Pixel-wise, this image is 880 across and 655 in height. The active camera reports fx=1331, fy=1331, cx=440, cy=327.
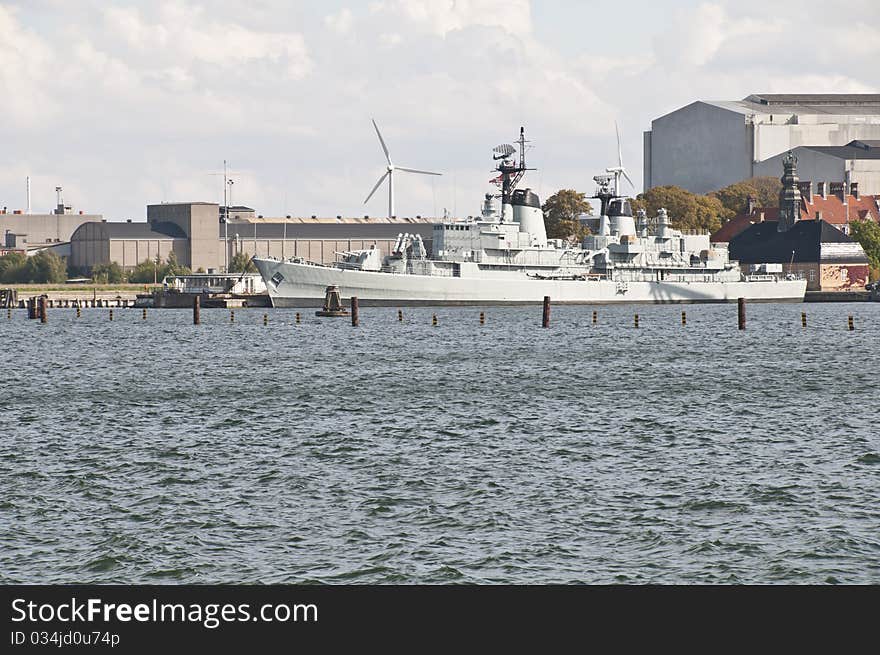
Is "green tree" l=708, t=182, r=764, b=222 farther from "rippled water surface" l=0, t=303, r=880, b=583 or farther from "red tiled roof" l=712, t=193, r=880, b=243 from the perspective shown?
"rippled water surface" l=0, t=303, r=880, b=583

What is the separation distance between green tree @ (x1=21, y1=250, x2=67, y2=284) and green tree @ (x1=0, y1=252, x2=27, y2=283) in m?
0.68

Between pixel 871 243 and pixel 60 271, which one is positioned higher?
pixel 871 243

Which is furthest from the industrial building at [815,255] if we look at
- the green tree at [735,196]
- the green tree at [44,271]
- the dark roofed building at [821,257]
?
the green tree at [44,271]

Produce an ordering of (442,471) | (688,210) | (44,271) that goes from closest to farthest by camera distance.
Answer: (442,471), (688,210), (44,271)

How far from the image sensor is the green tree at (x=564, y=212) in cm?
14638

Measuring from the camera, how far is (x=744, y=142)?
571 ft

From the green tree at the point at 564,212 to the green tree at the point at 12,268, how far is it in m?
73.8

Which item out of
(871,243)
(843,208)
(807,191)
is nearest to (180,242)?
(807,191)

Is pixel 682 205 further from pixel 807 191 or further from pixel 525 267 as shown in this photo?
pixel 525 267

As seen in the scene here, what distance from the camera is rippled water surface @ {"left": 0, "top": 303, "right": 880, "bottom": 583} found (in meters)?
16.6

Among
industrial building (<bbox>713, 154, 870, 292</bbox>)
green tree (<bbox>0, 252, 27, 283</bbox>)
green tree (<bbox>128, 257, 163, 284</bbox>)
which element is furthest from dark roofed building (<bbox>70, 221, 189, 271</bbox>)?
industrial building (<bbox>713, 154, 870, 292</bbox>)

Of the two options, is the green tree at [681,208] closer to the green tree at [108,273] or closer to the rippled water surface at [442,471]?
the green tree at [108,273]

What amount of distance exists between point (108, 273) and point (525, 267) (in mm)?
73386
